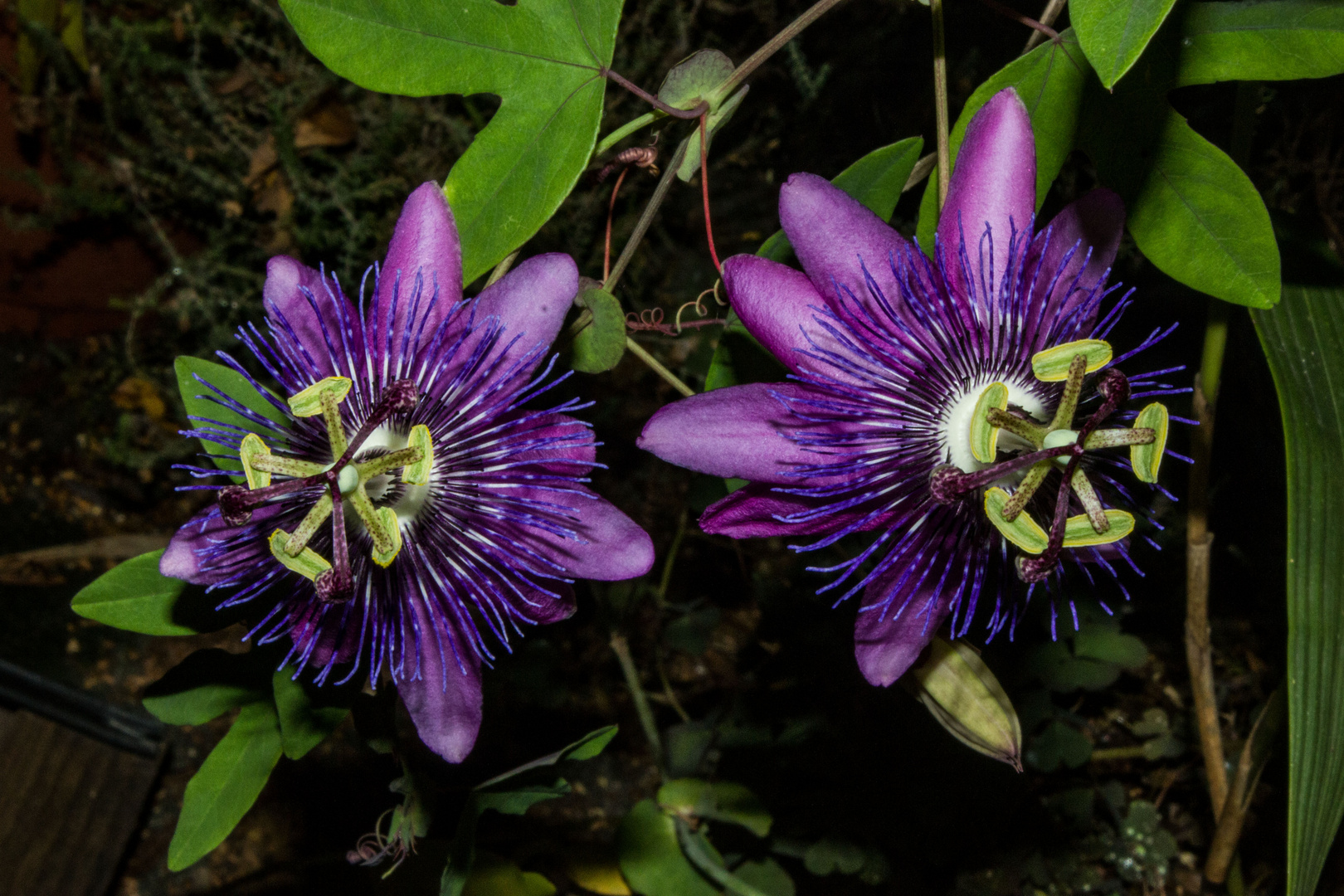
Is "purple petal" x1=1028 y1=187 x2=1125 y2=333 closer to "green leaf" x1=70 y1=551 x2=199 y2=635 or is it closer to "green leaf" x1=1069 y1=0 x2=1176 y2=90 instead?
"green leaf" x1=1069 y1=0 x2=1176 y2=90

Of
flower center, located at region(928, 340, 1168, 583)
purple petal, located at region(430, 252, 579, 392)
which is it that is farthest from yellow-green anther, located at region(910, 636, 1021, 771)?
purple petal, located at region(430, 252, 579, 392)

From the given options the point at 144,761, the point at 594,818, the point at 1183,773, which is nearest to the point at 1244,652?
the point at 1183,773

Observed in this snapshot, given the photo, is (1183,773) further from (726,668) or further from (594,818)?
(594,818)

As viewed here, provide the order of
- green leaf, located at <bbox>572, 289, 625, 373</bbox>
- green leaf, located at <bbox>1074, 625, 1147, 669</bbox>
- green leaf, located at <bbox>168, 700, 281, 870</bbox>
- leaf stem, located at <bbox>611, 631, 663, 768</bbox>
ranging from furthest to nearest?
1. green leaf, located at <bbox>1074, 625, 1147, 669</bbox>
2. leaf stem, located at <bbox>611, 631, 663, 768</bbox>
3. green leaf, located at <bbox>168, 700, 281, 870</bbox>
4. green leaf, located at <bbox>572, 289, 625, 373</bbox>

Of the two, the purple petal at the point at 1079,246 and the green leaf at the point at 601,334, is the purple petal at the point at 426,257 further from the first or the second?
the purple petal at the point at 1079,246

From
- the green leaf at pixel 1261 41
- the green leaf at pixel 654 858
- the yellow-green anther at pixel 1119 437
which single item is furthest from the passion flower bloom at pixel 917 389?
the green leaf at pixel 654 858

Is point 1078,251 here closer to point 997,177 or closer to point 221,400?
point 997,177
